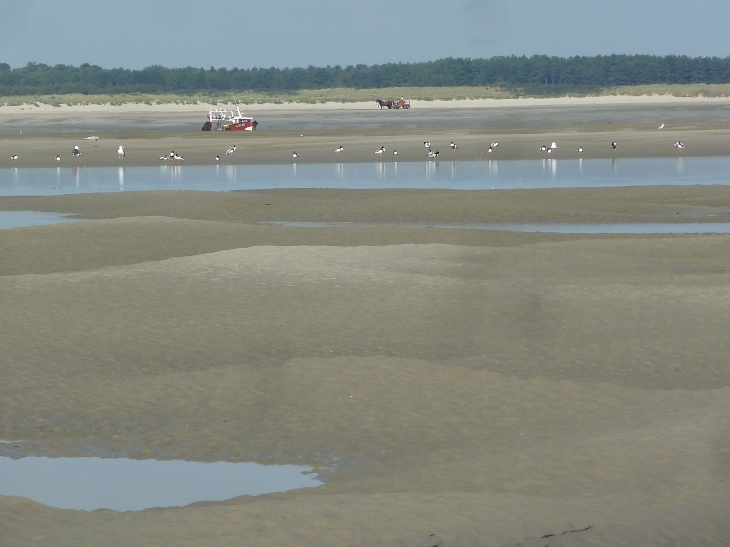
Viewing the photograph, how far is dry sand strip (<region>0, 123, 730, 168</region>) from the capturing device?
42.9m

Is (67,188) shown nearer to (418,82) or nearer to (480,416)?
(480,416)

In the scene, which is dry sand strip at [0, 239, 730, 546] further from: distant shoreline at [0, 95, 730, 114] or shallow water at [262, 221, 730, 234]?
distant shoreline at [0, 95, 730, 114]

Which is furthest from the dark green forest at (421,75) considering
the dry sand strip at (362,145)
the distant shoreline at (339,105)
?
the dry sand strip at (362,145)

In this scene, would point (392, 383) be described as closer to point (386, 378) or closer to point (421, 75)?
point (386, 378)

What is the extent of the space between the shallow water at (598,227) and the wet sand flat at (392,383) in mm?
2188

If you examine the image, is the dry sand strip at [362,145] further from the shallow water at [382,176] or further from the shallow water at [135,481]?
the shallow water at [135,481]

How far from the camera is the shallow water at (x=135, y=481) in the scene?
23.6ft

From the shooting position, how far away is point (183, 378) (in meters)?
10.2

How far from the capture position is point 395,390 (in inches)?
380

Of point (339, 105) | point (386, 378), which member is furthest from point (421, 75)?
point (386, 378)

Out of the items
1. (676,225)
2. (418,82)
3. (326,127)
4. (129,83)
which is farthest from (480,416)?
(418,82)

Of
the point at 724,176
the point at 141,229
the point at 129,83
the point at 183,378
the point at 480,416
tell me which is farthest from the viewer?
the point at 129,83

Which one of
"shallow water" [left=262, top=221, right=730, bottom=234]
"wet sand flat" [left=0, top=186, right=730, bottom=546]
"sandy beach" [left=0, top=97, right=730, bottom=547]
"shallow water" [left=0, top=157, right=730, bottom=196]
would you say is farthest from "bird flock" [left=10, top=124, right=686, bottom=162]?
"wet sand flat" [left=0, top=186, right=730, bottom=546]

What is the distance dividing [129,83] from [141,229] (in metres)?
156
